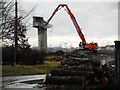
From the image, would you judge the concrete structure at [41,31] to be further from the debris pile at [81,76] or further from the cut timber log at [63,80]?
the cut timber log at [63,80]

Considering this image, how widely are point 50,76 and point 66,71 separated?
852 mm

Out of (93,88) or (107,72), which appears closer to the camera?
(93,88)

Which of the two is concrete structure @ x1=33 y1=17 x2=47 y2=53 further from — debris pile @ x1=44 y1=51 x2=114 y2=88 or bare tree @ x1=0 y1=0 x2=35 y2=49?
debris pile @ x1=44 y1=51 x2=114 y2=88

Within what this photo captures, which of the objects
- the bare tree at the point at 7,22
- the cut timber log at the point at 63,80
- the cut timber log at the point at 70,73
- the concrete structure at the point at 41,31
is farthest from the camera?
the concrete structure at the point at 41,31

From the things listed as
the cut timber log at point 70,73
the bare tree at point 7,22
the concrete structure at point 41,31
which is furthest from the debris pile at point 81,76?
the concrete structure at point 41,31

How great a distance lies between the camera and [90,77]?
16734mm

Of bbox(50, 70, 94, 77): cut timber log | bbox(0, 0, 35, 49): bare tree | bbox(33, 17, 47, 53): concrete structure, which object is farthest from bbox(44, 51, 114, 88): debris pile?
bbox(33, 17, 47, 53): concrete structure

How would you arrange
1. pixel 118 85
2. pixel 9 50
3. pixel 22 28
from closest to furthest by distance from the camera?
pixel 118 85, pixel 22 28, pixel 9 50

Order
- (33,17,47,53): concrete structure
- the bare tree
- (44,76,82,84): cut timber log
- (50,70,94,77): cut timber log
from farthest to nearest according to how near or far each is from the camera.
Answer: (33,17,47,53): concrete structure, the bare tree, (50,70,94,77): cut timber log, (44,76,82,84): cut timber log

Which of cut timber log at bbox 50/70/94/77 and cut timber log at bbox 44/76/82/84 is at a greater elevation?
cut timber log at bbox 50/70/94/77

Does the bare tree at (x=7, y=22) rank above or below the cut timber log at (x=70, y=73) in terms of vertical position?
above

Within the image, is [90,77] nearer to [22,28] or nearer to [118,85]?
[118,85]

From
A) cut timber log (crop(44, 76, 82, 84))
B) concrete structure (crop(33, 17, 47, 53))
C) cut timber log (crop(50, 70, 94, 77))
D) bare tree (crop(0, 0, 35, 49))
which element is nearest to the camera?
cut timber log (crop(44, 76, 82, 84))

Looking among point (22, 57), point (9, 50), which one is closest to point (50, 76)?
point (9, 50)
